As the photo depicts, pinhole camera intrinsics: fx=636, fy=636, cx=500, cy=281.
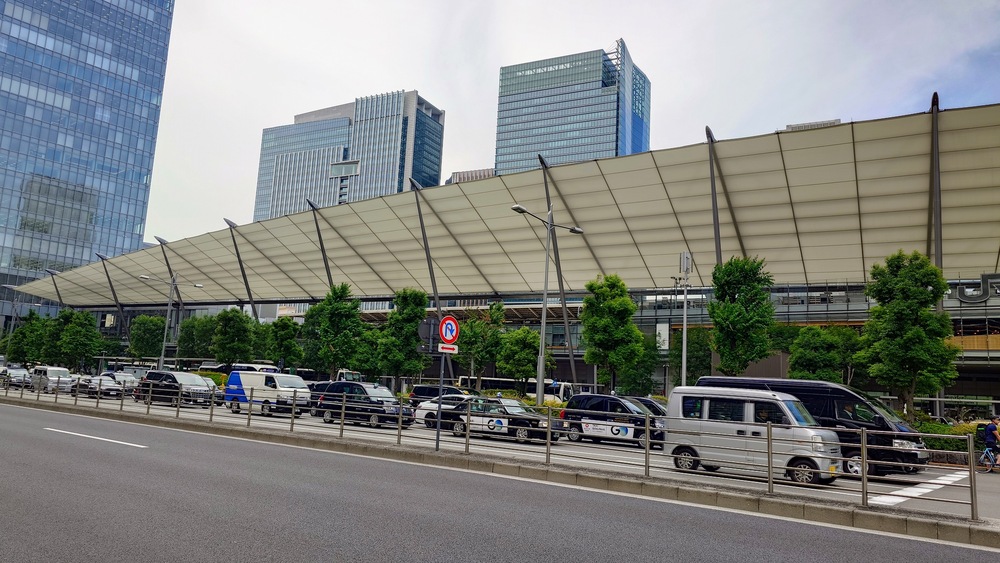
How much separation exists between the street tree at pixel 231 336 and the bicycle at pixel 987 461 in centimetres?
4644

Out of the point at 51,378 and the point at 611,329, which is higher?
the point at 611,329

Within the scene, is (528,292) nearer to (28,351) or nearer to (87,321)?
(87,321)

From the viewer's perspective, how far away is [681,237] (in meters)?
38.4

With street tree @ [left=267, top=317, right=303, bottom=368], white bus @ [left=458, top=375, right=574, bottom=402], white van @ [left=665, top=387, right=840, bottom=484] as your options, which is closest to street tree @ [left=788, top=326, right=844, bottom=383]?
white bus @ [left=458, top=375, right=574, bottom=402]

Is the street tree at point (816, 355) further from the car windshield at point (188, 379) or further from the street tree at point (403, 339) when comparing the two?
the car windshield at point (188, 379)

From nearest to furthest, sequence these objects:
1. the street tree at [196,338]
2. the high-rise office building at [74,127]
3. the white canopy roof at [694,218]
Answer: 1. the white canopy roof at [694,218]
2. the street tree at [196,338]
3. the high-rise office building at [74,127]

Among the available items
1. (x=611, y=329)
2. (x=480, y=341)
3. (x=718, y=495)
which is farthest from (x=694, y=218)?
(x=718, y=495)

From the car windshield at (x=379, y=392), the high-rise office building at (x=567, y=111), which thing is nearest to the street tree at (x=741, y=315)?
the car windshield at (x=379, y=392)

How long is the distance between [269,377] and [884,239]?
108 feet

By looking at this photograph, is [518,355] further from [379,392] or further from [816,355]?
[379,392]

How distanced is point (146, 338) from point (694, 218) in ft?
208

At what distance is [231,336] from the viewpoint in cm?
5009

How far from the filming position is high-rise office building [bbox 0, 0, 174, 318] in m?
94.4

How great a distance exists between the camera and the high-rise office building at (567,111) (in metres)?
179
